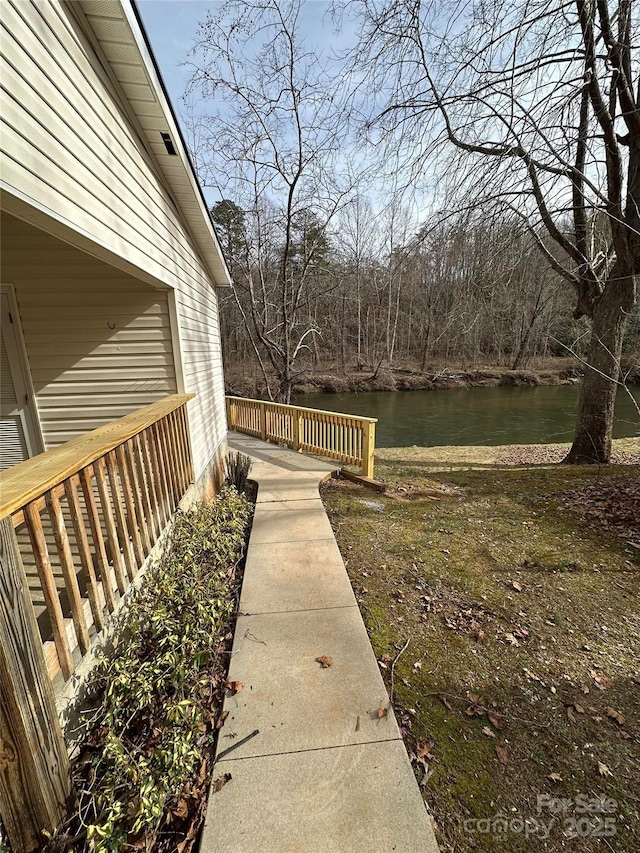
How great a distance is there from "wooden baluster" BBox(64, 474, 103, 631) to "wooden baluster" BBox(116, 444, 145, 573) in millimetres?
366

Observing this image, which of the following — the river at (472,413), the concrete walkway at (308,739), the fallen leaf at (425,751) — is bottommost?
the river at (472,413)

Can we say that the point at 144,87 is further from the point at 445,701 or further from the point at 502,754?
the point at 502,754

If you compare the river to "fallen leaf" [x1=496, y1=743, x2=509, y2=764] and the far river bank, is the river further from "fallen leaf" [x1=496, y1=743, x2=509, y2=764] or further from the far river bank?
"fallen leaf" [x1=496, y1=743, x2=509, y2=764]

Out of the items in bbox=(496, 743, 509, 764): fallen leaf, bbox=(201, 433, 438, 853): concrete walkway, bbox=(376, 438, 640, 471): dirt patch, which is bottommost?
bbox=(376, 438, 640, 471): dirt patch

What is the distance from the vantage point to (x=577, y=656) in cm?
237

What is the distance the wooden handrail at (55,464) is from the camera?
1.32m

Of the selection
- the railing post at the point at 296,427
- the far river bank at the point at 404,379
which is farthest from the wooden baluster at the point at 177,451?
the far river bank at the point at 404,379

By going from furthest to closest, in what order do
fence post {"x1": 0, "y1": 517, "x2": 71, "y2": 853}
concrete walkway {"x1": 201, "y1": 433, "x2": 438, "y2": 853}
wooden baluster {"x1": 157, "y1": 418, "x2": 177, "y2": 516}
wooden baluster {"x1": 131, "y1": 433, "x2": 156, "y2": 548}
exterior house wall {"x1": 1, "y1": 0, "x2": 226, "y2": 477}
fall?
wooden baluster {"x1": 157, "y1": 418, "x2": 177, "y2": 516}
wooden baluster {"x1": 131, "y1": 433, "x2": 156, "y2": 548}
exterior house wall {"x1": 1, "y1": 0, "x2": 226, "y2": 477}
concrete walkway {"x1": 201, "y1": 433, "x2": 438, "y2": 853}
fence post {"x1": 0, "y1": 517, "x2": 71, "y2": 853}

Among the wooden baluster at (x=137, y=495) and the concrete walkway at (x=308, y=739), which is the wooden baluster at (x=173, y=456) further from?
the concrete walkway at (x=308, y=739)

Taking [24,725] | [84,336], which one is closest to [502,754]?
[24,725]

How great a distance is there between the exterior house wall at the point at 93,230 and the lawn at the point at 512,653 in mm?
2887

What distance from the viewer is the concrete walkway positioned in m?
1.44

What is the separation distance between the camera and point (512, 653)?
7.88 ft

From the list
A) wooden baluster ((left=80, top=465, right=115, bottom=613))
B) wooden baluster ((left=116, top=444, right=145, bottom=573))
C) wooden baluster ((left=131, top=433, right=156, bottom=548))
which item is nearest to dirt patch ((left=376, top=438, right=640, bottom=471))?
wooden baluster ((left=131, top=433, right=156, bottom=548))
